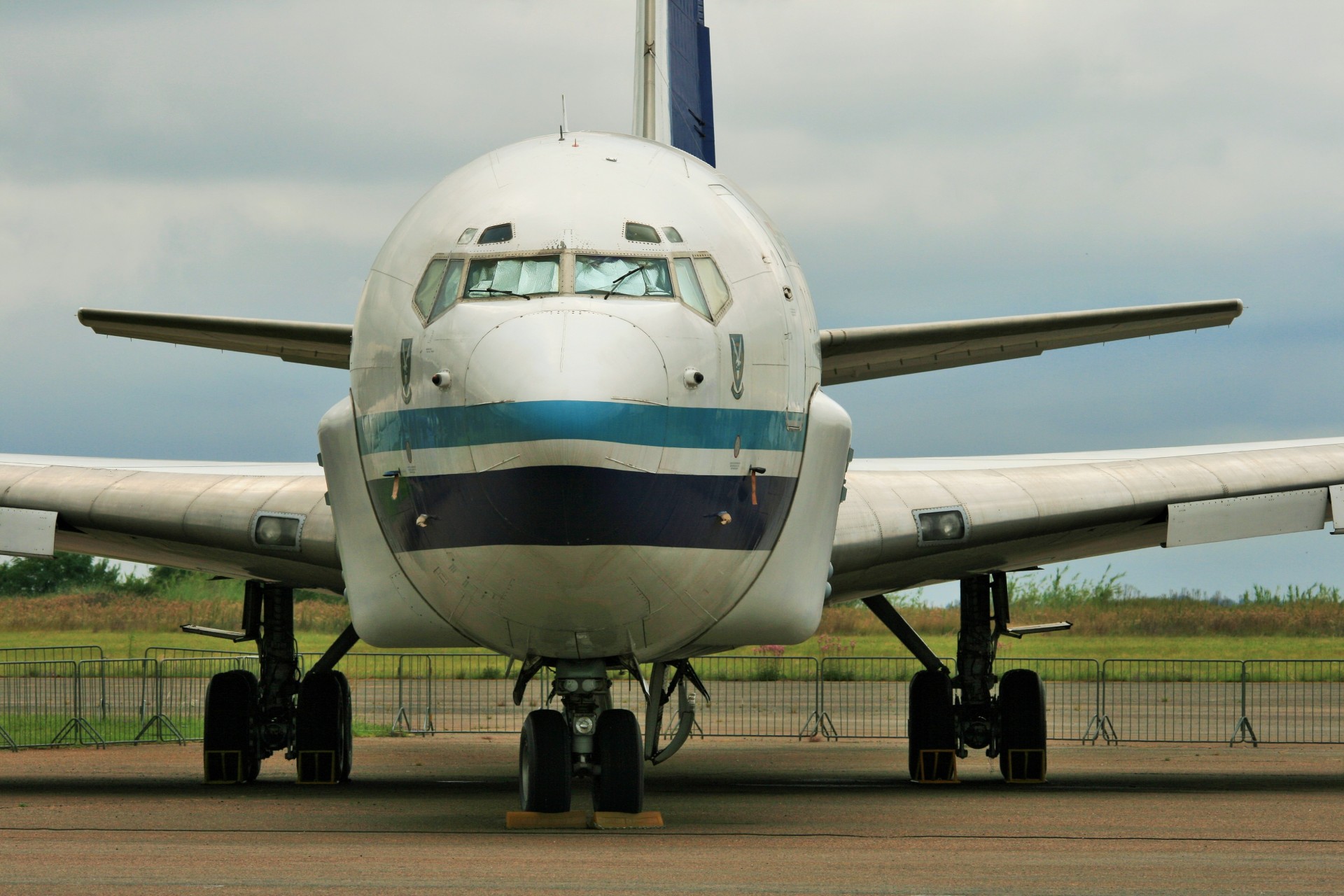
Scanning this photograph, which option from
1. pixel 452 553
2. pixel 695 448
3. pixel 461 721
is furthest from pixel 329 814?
pixel 461 721

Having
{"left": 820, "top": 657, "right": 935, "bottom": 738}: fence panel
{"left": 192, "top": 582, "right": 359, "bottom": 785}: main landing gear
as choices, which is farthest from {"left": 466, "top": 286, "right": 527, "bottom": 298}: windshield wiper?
{"left": 820, "top": 657, "right": 935, "bottom": 738}: fence panel

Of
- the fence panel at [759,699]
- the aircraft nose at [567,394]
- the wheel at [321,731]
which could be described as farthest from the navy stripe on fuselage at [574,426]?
the fence panel at [759,699]

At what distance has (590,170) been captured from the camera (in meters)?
A: 11.9

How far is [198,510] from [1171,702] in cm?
2251

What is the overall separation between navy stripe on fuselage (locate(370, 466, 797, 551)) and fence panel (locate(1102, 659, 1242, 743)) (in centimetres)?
1656

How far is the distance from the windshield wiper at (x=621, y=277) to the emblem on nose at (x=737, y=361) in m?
0.66

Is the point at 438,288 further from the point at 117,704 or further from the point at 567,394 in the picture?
the point at 117,704

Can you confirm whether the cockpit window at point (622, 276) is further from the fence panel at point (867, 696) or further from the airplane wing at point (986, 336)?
the fence panel at point (867, 696)

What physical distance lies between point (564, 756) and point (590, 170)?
3.75m

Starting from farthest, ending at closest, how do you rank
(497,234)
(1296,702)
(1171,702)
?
1. (1296,702)
2. (1171,702)
3. (497,234)

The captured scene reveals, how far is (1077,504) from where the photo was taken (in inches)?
625

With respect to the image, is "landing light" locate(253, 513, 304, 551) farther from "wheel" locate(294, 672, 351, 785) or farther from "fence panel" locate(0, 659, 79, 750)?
"fence panel" locate(0, 659, 79, 750)

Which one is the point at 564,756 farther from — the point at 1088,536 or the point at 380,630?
the point at 1088,536

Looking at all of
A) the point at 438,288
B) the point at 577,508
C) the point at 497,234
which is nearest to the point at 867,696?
the point at 497,234
